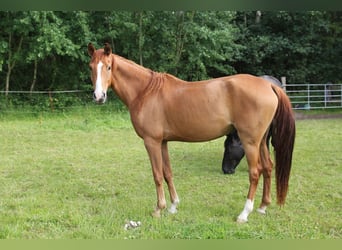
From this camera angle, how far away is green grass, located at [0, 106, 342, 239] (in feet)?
10.8

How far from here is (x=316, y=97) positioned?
1658 cm

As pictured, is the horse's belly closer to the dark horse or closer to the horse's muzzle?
the horse's muzzle

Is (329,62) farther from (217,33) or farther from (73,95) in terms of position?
(73,95)

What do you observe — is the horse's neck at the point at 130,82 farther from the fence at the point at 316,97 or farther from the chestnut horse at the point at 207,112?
the fence at the point at 316,97

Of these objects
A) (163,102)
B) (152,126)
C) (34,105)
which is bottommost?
(34,105)

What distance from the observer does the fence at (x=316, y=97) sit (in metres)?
15.6

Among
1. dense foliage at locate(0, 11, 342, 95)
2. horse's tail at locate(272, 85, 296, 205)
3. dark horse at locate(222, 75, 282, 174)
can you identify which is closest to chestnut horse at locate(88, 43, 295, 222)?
horse's tail at locate(272, 85, 296, 205)

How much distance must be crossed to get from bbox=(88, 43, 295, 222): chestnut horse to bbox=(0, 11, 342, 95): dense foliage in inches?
389

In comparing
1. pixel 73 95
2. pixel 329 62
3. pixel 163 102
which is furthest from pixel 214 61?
pixel 163 102

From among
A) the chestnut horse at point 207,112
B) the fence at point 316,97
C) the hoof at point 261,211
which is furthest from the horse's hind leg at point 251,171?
the fence at point 316,97

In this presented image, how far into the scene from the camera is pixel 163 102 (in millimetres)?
3773

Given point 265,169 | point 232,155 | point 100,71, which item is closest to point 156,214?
point 265,169

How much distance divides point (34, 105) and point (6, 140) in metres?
4.68

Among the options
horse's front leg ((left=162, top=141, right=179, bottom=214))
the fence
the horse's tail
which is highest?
the horse's tail
